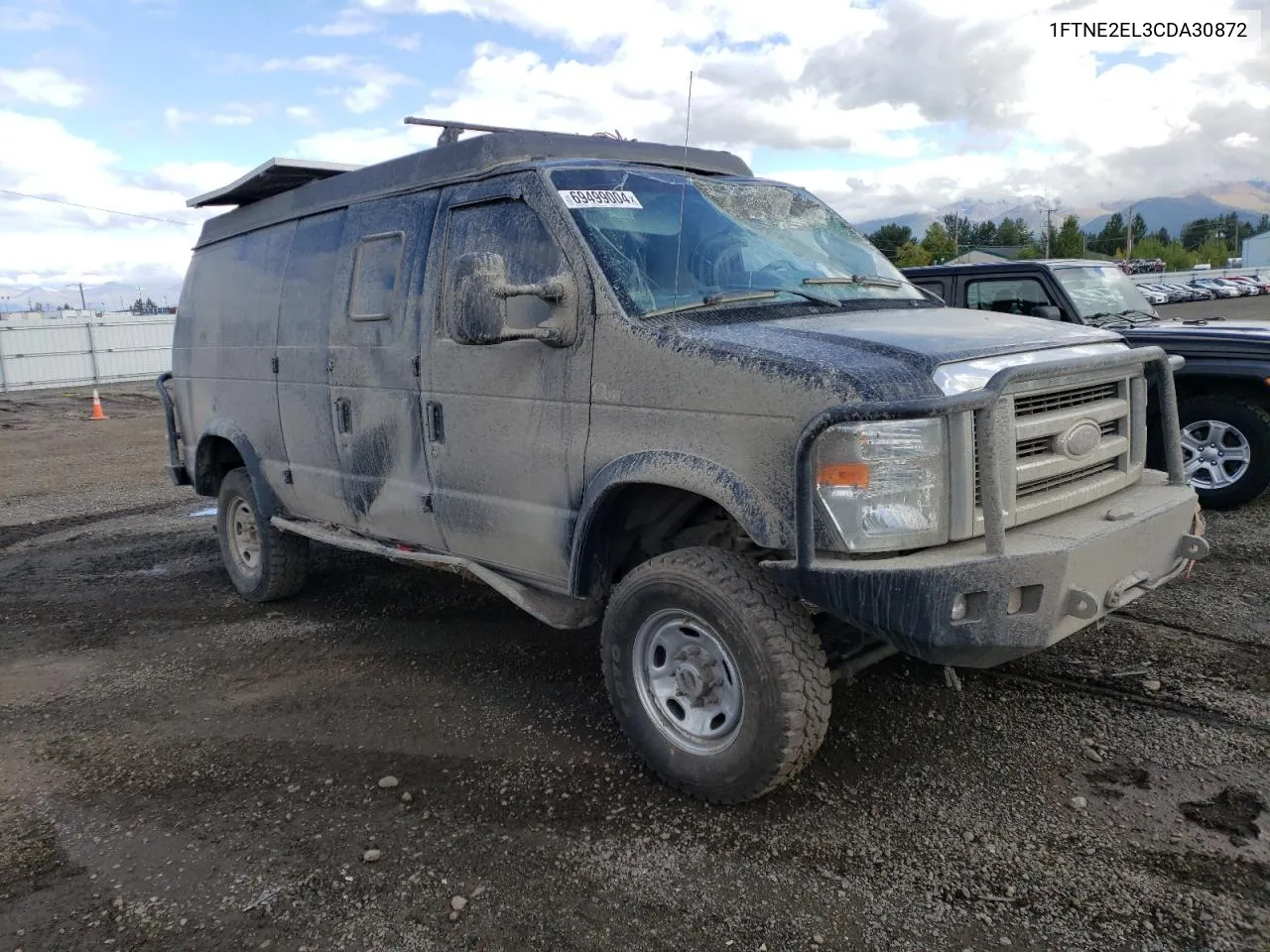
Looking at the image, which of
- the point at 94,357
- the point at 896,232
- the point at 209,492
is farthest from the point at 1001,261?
the point at 896,232

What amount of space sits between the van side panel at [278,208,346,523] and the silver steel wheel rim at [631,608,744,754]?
2.30 metres

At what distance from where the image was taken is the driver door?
152 inches

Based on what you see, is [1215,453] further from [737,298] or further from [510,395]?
[510,395]

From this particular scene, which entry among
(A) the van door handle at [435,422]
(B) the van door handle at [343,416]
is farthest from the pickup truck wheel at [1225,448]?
(B) the van door handle at [343,416]

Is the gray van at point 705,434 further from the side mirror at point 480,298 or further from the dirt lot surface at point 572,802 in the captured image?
the dirt lot surface at point 572,802

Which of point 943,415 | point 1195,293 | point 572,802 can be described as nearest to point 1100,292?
point 943,415

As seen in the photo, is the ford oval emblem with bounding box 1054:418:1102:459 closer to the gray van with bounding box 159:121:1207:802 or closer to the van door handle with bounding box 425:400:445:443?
the gray van with bounding box 159:121:1207:802

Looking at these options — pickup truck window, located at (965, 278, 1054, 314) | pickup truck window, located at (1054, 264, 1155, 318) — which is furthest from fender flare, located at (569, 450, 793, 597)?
pickup truck window, located at (1054, 264, 1155, 318)

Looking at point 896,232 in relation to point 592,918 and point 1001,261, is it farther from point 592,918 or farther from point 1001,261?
point 592,918

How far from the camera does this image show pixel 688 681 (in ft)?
11.8

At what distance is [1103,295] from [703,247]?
215 inches

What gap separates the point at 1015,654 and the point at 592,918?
1556 mm

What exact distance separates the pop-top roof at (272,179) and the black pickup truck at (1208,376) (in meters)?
4.77

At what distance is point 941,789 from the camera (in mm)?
3605
